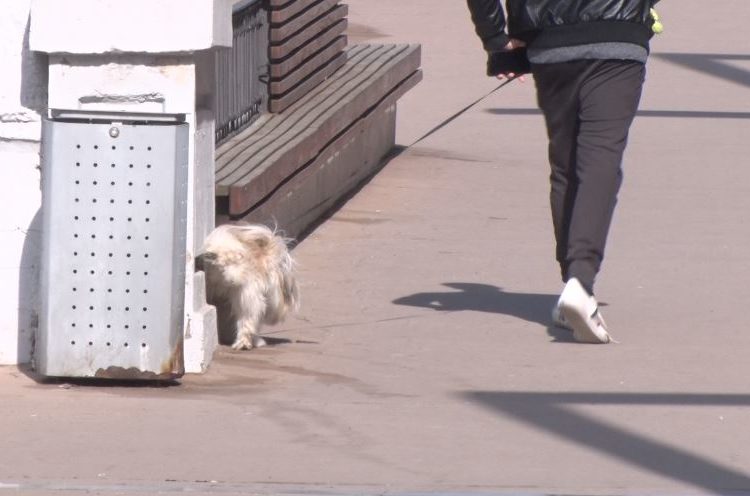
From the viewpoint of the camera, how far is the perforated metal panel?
225 inches

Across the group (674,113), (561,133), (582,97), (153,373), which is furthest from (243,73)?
(674,113)

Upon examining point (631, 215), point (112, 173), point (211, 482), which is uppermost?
point (112, 173)

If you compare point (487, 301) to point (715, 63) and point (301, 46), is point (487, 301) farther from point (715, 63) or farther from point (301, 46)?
point (715, 63)

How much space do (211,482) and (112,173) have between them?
1.35 meters

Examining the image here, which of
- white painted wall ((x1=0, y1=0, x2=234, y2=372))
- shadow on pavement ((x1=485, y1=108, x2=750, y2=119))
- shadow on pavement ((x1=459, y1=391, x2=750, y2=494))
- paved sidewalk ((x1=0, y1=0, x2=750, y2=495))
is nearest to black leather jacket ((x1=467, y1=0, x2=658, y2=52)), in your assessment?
paved sidewalk ((x1=0, y1=0, x2=750, y2=495))

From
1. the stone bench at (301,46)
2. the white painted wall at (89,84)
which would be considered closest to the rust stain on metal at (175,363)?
the white painted wall at (89,84)

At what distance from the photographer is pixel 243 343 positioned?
6.41m

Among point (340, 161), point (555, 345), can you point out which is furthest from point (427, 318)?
point (340, 161)

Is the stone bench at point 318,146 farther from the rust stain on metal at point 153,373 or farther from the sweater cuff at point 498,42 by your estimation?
the rust stain on metal at point 153,373

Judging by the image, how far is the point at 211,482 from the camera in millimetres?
4805

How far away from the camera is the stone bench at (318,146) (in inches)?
296

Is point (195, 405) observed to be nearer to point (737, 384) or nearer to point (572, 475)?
point (572, 475)

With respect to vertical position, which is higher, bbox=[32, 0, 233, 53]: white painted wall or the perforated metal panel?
bbox=[32, 0, 233, 53]: white painted wall

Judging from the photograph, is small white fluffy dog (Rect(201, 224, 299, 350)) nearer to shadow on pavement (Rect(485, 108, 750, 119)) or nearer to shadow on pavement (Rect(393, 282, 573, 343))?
shadow on pavement (Rect(393, 282, 573, 343))
